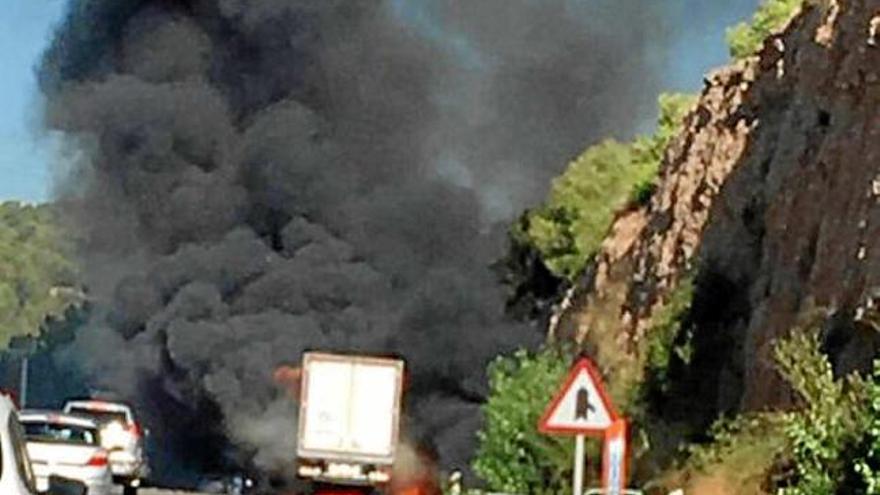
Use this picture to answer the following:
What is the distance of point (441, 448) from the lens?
2557 inches

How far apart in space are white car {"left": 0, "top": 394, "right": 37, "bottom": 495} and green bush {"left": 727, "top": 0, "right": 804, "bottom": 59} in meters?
39.3

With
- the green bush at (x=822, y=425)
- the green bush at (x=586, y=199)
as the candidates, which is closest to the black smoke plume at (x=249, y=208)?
the green bush at (x=586, y=199)

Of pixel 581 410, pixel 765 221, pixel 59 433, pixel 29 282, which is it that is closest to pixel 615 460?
pixel 581 410

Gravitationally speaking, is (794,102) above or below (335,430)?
above

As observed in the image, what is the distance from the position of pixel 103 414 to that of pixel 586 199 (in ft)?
89.6

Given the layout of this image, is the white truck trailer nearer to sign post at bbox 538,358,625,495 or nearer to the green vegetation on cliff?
sign post at bbox 538,358,625,495

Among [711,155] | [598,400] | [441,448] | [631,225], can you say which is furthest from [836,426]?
[441,448]

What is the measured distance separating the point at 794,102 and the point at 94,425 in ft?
37.7

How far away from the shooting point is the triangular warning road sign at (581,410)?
16.6 metres

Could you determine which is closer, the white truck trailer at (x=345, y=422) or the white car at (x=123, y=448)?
the white truck trailer at (x=345, y=422)

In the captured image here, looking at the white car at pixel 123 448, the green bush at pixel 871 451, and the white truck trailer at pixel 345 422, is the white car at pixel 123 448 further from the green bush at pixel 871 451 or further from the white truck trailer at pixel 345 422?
the green bush at pixel 871 451

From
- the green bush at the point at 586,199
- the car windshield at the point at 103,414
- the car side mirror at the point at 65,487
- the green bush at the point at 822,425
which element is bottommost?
the car side mirror at the point at 65,487

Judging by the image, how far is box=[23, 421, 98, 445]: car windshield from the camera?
3189 centimetres

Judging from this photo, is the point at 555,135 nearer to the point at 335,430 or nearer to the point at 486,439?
the point at 486,439
